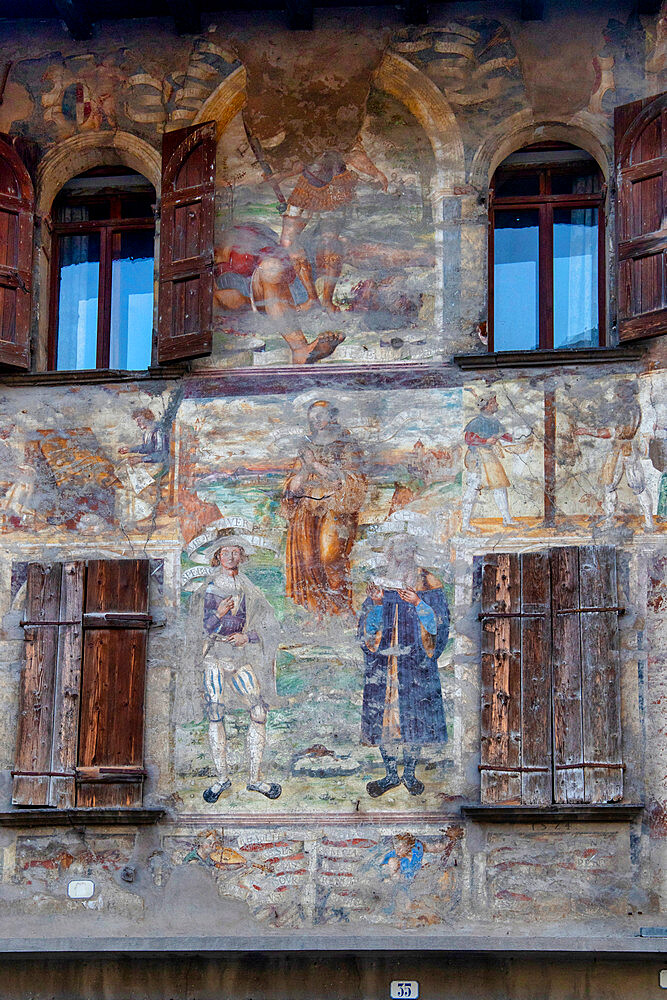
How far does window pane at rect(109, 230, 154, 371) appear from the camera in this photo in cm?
1316

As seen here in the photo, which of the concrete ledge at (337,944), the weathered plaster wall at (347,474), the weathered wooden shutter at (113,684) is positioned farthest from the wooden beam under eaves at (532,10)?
the concrete ledge at (337,944)

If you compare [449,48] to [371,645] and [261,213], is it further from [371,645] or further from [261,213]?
[371,645]

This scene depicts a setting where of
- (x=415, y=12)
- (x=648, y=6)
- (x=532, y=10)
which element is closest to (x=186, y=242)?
(x=415, y=12)

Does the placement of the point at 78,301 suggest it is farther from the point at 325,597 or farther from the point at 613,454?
the point at 613,454

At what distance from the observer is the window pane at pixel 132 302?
13156 millimetres

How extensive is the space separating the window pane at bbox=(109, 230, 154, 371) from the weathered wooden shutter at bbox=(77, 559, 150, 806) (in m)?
1.65

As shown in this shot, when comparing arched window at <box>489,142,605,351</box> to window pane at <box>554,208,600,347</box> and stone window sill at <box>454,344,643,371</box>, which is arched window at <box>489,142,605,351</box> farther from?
stone window sill at <box>454,344,643,371</box>

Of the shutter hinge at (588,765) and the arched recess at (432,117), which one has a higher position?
the arched recess at (432,117)

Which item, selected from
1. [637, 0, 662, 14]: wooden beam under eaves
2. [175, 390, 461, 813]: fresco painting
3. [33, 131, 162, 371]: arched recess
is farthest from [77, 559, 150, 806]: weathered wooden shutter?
[637, 0, 662, 14]: wooden beam under eaves

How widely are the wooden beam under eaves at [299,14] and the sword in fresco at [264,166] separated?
0.75 meters

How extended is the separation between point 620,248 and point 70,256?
388 centimetres

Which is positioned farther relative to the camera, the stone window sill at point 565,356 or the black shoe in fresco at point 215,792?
the stone window sill at point 565,356

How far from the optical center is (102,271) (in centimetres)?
1335

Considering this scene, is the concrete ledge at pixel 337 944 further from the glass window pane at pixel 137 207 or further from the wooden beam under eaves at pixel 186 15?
the wooden beam under eaves at pixel 186 15
